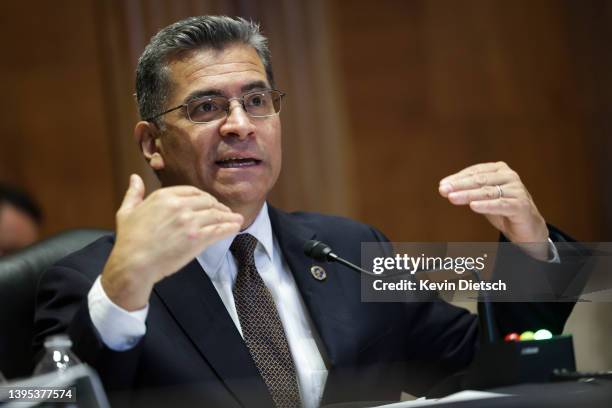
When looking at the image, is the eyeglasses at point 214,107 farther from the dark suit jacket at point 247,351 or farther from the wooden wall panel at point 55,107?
the wooden wall panel at point 55,107

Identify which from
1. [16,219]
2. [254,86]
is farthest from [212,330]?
[16,219]

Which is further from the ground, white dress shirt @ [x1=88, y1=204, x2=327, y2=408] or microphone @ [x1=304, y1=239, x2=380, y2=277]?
microphone @ [x1=304, y1=239, x2=380, y2=277]

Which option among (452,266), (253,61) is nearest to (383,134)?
(253,61)

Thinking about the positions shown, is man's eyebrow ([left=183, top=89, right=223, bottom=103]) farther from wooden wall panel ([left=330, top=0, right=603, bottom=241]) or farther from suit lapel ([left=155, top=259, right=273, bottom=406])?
wooden wall panel ([left=330, top=0, right=603, bottom=241])

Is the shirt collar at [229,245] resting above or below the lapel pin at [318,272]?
above

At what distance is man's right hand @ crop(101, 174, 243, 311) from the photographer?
154 centimetres

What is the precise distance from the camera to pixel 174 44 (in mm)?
2037

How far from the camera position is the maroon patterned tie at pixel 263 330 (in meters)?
1.87

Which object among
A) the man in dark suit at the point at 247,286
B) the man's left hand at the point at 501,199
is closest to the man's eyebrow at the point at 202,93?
the man in dark suit at the point at 247,286

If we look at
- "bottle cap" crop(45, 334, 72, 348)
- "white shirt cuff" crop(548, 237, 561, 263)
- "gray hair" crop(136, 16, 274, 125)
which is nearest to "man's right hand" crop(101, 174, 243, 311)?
"bottle cap" crop(45, 334, 72, 348)

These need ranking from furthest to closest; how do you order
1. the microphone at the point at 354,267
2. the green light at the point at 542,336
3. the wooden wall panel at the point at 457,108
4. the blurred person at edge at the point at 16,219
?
the wooden wall panel at the point at 457,108, the blurred person at edge at the point at 16,219, the microphone at the point at 354,267, the green light at the point at 542,336

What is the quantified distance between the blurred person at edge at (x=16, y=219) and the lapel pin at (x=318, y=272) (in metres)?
2.36

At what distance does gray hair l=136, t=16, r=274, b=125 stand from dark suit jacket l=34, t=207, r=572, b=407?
0.36 metres

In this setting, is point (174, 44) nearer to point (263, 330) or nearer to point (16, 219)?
point (263, 330)
